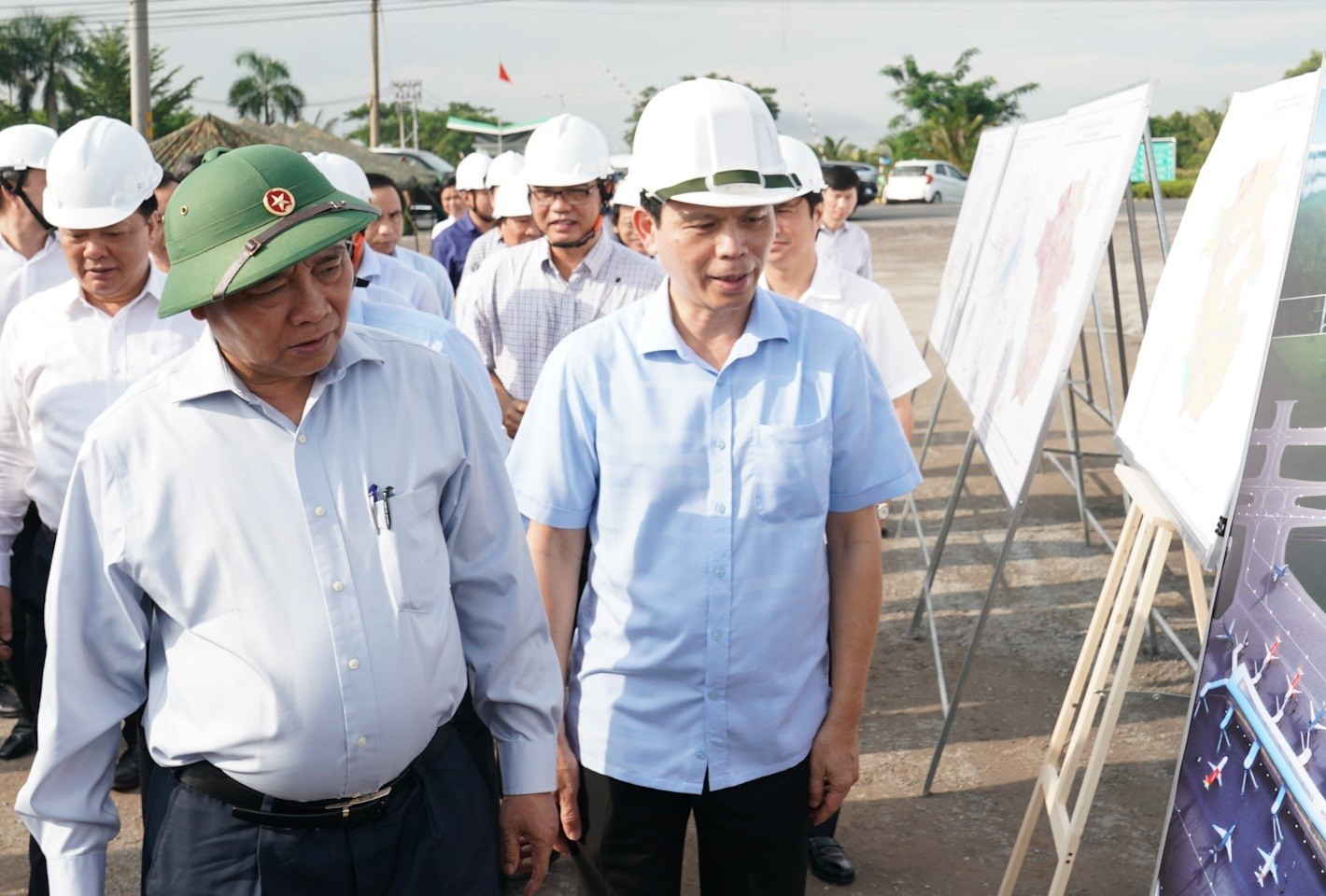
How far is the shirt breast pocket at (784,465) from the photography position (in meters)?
2.17

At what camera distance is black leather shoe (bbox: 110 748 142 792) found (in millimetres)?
4172

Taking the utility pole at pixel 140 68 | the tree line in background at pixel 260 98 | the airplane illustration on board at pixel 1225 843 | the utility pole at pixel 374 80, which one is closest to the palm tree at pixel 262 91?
the tree line in background at pixel 260 98

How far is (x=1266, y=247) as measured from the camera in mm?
2324

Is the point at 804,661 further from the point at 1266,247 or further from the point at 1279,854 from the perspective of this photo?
the point at 1266,247

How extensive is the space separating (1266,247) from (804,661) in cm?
112

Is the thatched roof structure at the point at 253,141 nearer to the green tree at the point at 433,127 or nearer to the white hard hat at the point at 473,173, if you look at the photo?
the white hard hat at the point at 473,173

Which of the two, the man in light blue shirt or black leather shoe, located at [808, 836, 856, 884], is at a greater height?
the man in light blue shirt

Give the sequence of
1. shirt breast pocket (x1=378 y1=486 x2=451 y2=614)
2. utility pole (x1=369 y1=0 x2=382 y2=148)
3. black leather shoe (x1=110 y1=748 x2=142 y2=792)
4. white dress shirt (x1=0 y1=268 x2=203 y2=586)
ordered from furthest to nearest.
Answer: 1. utility pole (x1=369 y1=0 x2=382 y2=148)
2. black leather shoe (x1=110 y1=748 x2=142 y2=792)
3. white dress shirt (x1=0 y1=268 x2=203 y2=586)
4. shirt breast pocket (x1=378 y1=486 x2=451 y2=614)

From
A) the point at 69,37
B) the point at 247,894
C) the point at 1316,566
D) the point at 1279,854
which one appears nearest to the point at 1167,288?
the point at 1316,566

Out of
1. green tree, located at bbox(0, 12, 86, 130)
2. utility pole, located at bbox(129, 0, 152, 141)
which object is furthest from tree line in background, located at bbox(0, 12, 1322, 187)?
utility pole, located at bbox(129, 0, 152, 141)

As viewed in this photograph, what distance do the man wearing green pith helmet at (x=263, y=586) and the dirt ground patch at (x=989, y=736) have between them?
1.83 m

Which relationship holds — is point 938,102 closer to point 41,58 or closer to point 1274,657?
point 41,58

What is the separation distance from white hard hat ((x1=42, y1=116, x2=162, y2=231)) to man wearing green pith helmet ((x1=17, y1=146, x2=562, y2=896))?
5.48 feet

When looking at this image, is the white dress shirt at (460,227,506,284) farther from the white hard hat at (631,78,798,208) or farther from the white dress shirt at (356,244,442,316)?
the white hard hat at (631,78,798,208)
